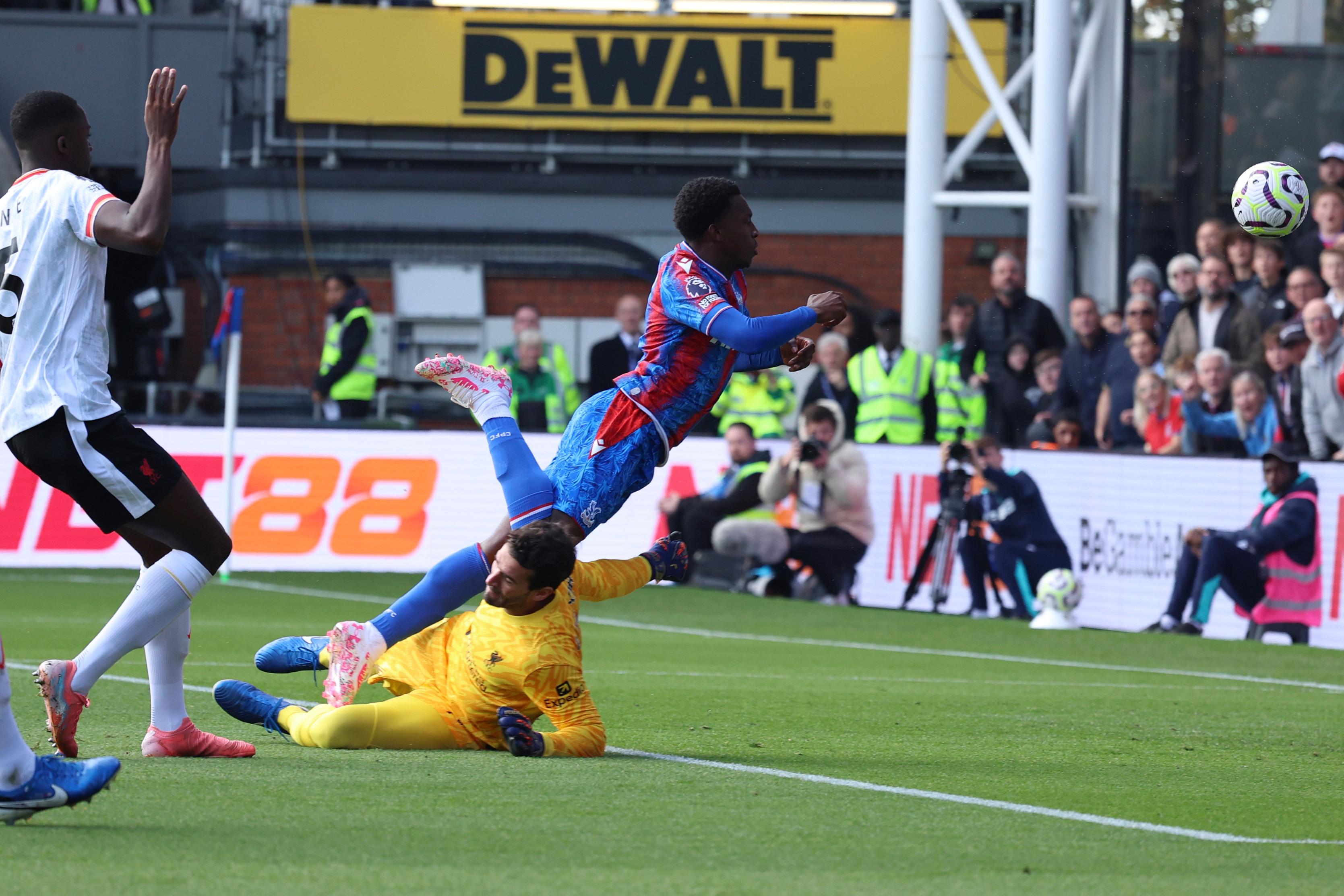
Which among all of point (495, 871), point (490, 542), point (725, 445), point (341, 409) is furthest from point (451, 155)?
point (495, 871)

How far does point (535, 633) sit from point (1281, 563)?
806 centimetres

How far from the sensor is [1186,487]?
13.7 meters

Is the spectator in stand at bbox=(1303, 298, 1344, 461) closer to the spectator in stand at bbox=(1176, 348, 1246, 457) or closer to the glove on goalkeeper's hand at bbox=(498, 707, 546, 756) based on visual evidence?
the spectator in stand at bbox=(1176, 348, 1246, 457)

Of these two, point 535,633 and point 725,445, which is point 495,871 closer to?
point 535,633

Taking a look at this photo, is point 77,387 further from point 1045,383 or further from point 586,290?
point 586,290

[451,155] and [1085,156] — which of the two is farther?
[451,155]

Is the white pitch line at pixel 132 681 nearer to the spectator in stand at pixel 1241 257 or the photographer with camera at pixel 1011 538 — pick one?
the photographer with camera at pixel 1011 538

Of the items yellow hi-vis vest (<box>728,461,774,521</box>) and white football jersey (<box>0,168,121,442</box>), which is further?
yellow hi-vis vest (<box>728,461,774,521</box>)

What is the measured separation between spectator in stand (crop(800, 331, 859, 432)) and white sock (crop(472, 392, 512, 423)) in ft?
31.7

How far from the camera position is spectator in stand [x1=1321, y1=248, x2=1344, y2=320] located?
13508 mm

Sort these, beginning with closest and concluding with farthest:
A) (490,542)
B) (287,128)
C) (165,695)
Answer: (165,695) < (490,542) < (287,128)

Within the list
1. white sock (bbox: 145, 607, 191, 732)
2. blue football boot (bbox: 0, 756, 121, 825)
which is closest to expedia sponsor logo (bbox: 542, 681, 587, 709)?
white sock (bbox: 145, 607, 191, 732)

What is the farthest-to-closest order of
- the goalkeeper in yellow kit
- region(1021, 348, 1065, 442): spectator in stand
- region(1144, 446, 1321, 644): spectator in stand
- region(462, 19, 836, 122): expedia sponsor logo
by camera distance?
region(462, 19, 836, 122): expedia sponsor logo
region(1021, 348, 1065, 442): spectator in stand
region(1144, 446, 1321, 644): spectator in stand
the goalkeeper in yellow kit

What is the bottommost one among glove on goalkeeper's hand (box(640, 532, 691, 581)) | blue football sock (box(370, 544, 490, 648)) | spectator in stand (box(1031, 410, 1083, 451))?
blue football sock (box(370, 544, 490, 648))
